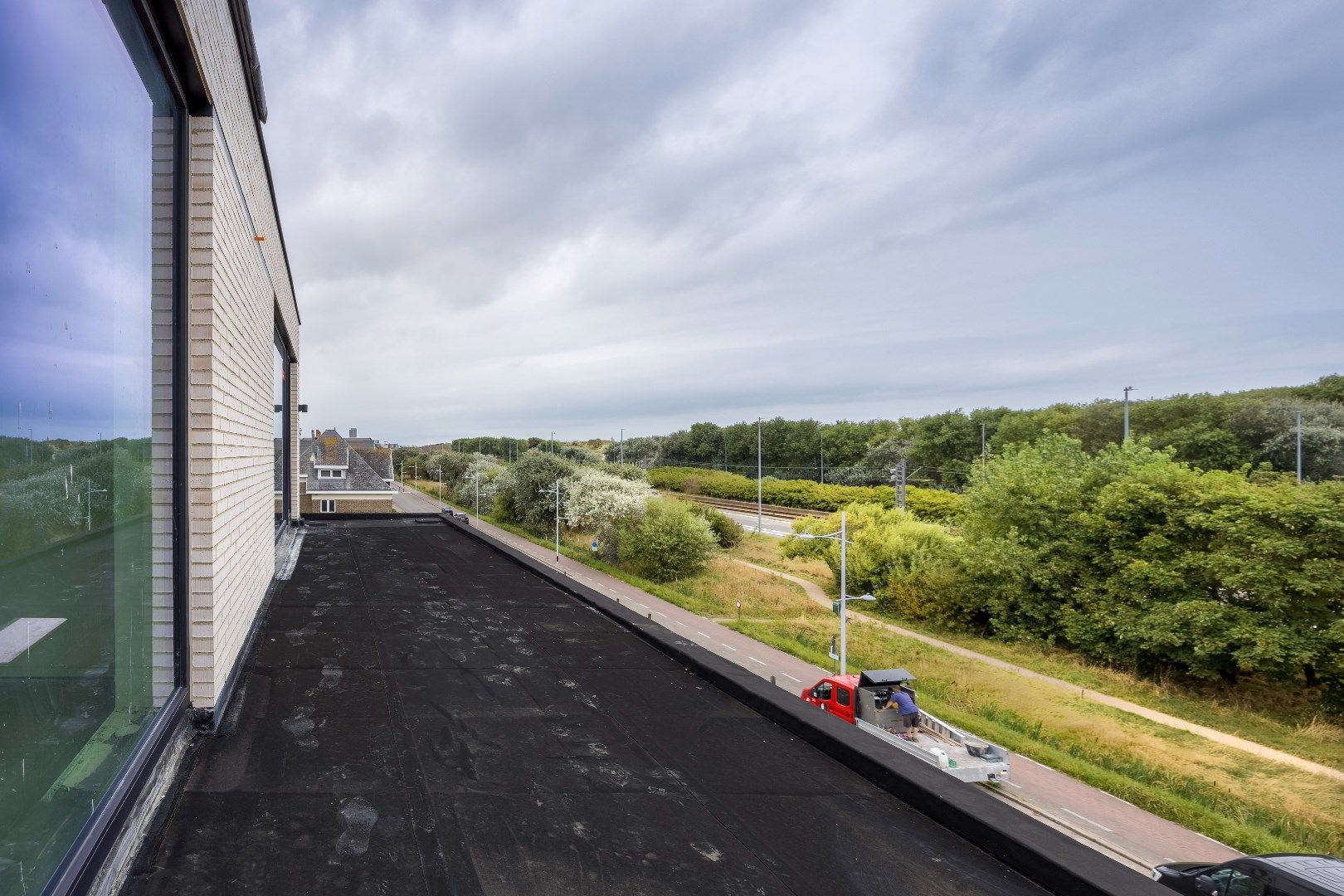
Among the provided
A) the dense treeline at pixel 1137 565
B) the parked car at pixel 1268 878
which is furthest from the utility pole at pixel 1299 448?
the parked car at pixel 1268 878

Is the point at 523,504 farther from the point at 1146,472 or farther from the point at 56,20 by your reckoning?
the point at 56,20

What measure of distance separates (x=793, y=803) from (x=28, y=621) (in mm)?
3189

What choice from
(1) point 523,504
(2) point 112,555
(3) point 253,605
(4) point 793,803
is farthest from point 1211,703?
(1) point 523,504

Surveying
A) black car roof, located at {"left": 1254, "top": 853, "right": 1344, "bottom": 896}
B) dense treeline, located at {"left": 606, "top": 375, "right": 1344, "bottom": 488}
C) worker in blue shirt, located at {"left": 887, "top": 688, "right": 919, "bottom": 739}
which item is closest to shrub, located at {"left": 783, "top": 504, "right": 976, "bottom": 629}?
dense treeline, located at {"left": 606, "top": 375, "right": 1344, "bottom": 488}

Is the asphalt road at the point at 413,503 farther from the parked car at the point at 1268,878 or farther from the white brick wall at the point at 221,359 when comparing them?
the parked car at the point at 1268,878

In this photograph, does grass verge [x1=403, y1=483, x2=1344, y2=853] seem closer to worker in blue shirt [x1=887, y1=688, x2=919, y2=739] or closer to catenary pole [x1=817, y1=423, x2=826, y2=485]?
worker in blue shirt [x1=887, y1=688, x2=919, y2=739]

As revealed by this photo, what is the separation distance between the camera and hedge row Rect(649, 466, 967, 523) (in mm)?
45000

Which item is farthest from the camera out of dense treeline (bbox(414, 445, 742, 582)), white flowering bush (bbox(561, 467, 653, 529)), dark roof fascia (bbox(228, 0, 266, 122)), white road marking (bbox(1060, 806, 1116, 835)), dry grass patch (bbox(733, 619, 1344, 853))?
white flowering bush (bbox(561, 467, 653, 529))

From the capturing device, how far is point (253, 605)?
6.26 m

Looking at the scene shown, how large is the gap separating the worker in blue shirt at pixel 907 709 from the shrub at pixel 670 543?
59.1ft

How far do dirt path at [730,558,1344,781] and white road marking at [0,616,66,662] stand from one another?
1840 cm

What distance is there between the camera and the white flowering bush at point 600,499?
112 ft

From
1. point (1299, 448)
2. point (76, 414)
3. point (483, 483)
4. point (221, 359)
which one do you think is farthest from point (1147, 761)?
point (483, 483)

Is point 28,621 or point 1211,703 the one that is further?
point 1211,703
